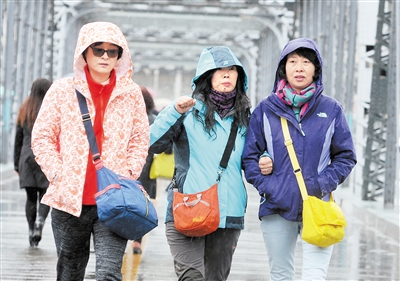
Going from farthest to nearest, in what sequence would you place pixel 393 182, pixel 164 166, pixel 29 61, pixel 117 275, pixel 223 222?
pixel 29 61, pixel 393 182, pixel 164 166, pixel 223 222, pixel 117 275

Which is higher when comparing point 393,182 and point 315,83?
point 315,83

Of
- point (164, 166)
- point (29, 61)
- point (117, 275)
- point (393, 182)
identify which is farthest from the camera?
point (29, 61)

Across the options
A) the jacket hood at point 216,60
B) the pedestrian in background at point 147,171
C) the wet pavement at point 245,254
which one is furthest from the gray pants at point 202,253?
the pedestrian in background at point 147,171

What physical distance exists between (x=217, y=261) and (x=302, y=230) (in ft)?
1.80

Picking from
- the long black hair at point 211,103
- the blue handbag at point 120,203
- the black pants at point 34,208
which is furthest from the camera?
the black pants at point 34,208

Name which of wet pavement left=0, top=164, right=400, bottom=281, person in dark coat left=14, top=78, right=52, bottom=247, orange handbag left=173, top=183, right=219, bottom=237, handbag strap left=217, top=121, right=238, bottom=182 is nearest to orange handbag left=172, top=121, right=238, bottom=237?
orange handbag left=173, top=183, right=219, bottom=237

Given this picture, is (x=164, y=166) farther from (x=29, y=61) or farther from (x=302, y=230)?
(x=29, y=61)

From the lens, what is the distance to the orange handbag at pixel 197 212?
5395 mm

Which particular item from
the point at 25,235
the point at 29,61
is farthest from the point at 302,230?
the point at 29,61

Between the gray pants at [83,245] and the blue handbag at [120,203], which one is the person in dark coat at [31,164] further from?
the blue handbag at [120,203]

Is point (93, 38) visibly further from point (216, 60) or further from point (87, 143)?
point (216, 60)

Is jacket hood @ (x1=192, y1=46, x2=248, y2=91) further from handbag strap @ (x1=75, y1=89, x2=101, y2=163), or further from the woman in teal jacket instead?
handbag strap @ (x1=75, y1=89, x2=101, y2=163)

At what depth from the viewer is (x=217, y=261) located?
5594mm

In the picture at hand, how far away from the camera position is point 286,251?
5.39 m
